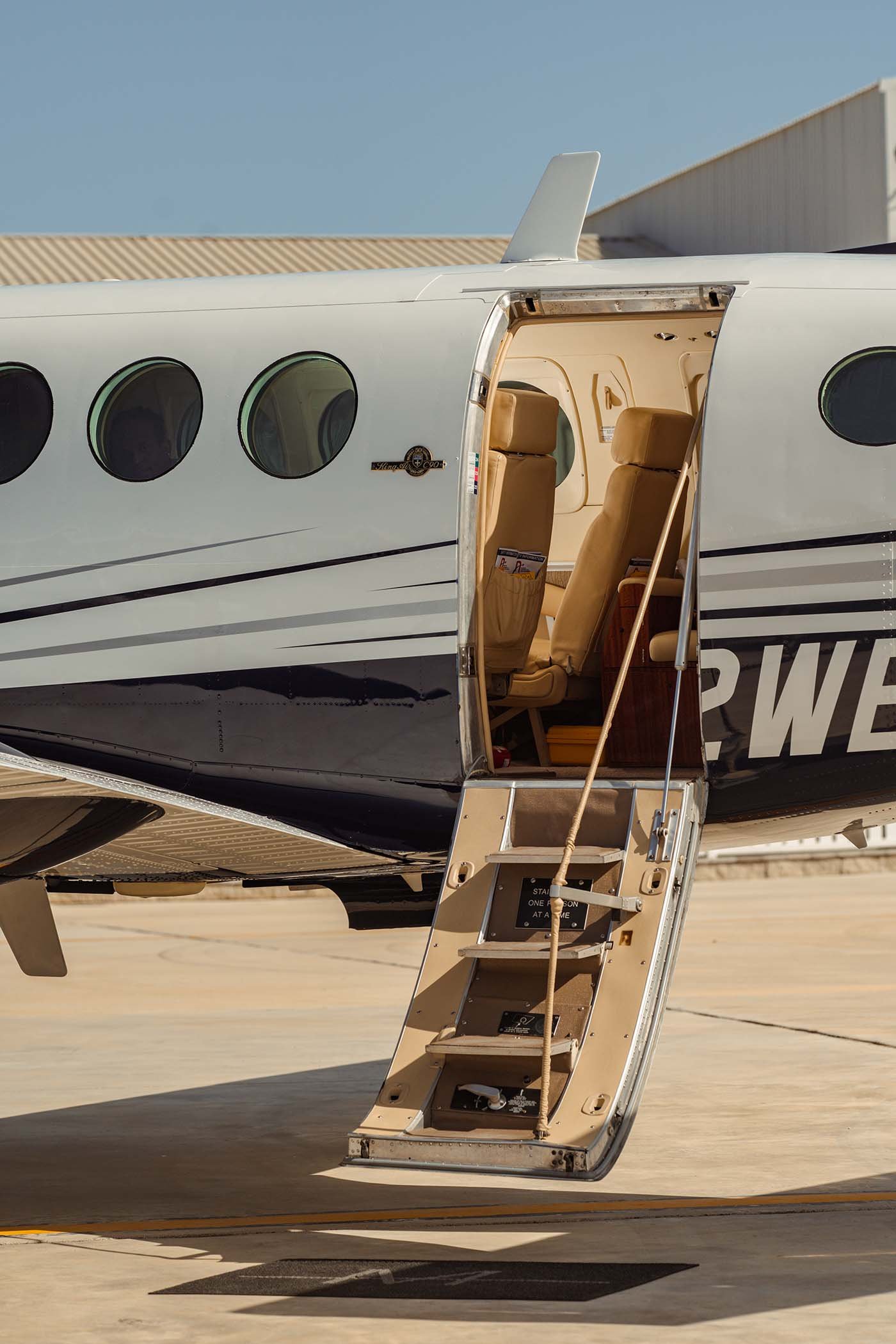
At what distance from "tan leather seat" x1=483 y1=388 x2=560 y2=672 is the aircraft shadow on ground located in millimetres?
2462

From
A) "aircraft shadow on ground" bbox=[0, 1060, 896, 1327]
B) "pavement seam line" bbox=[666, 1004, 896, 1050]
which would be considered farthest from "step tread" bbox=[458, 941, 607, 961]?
"pavement seam line" bbox=[666, 1004, 896, 1050]

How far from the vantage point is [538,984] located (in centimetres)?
688

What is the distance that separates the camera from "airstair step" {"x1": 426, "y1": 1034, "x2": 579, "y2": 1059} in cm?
648

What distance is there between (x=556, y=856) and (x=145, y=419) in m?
2.76

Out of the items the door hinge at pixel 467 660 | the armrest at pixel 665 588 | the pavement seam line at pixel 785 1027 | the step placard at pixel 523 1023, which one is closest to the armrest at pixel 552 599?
the armrest at pixel 665 588

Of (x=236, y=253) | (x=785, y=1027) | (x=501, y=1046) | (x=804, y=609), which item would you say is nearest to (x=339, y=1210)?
(x=501, y=1046)

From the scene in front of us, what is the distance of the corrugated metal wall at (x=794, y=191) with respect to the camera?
26.8 m

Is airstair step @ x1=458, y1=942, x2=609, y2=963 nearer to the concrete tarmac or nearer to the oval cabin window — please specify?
the concrete tarmac

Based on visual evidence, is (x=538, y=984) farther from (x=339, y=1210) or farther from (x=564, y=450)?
(x=564, y=450)

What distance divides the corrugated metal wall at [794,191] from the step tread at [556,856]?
68.7 ft

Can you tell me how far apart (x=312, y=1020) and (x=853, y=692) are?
9.78 m

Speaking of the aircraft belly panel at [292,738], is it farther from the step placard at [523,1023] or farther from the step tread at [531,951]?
the step placard at [523,1023]

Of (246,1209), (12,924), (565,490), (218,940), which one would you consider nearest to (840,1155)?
(246,1209)

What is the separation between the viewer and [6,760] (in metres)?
6.94
